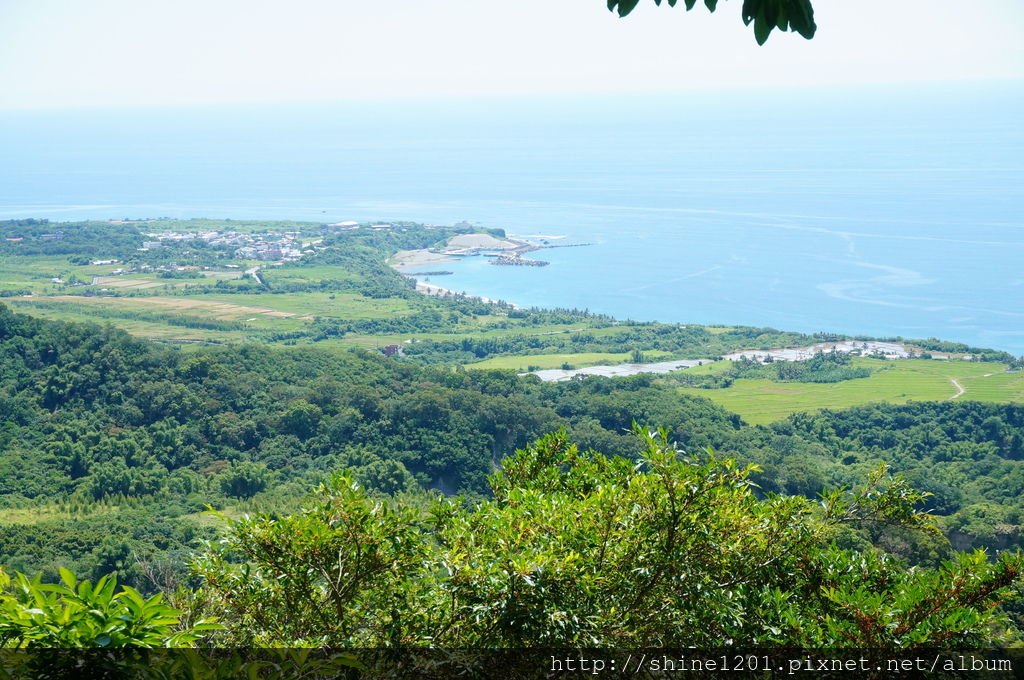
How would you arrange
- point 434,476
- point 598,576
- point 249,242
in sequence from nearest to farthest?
point 598,576 < point 434,476 < point 249,242

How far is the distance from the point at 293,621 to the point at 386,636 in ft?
1.70

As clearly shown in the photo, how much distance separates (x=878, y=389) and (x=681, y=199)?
2037 inches

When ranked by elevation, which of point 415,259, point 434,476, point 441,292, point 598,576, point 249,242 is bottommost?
point 434,476

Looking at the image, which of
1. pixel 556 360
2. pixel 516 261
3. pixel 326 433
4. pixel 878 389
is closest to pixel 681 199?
pixel 516 261

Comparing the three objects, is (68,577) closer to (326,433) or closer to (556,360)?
(326,433)

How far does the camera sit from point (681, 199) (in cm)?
7862

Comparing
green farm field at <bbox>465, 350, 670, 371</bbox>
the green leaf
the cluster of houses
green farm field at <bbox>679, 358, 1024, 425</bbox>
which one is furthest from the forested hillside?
the cluster of houses

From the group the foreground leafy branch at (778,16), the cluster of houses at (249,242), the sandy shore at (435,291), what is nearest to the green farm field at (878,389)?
the sandy shore at (435,291)

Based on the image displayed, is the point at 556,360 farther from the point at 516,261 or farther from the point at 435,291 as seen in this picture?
the point at 516,261

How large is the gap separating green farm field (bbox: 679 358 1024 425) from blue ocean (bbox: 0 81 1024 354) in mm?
8565

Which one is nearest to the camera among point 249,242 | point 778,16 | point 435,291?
point 778,16

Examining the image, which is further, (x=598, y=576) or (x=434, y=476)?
(x=434, y=476)

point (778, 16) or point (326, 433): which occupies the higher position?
point (778, 16)

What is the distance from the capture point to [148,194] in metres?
87.5
